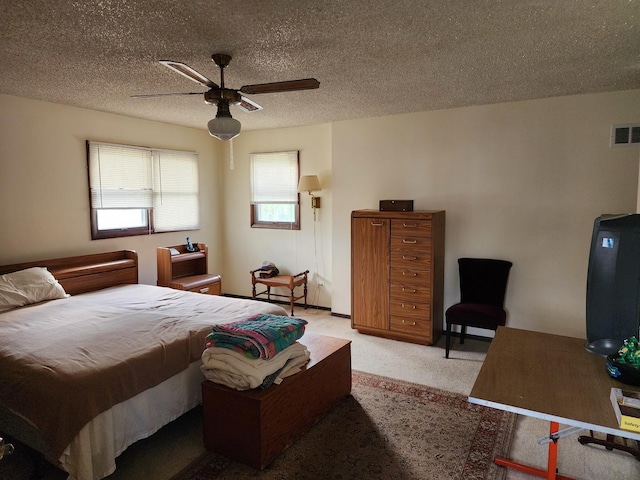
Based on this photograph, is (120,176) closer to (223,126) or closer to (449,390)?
A: (223,126)

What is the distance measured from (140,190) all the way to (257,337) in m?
3.43

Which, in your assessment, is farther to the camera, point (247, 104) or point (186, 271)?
point (186, 271)

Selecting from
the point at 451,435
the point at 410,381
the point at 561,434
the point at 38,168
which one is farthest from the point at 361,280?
the point at 38,168

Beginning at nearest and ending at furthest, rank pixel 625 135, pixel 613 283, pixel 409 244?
1. pixel 613 283
2. pixel 625 135
3. pixel 409 244

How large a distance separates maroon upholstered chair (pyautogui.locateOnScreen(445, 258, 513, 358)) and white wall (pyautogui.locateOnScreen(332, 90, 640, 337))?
0.18 m

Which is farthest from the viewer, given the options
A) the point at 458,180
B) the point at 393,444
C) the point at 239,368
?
the point at 458,180

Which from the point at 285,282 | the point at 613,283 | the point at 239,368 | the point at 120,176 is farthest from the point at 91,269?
the point at 613,283

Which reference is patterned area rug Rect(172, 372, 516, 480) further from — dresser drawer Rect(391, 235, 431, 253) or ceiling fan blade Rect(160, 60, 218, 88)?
ceiling fan blade Rect(160, 60, 218, 88)

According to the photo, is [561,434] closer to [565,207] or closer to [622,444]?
[622,444]

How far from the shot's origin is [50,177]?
4117 mm

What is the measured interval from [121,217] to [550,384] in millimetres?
4705

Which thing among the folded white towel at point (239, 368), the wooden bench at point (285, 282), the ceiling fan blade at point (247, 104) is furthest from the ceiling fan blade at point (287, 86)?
the wooden bench at point (285, 282)

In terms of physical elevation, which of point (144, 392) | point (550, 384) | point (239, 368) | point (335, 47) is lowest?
point (144, 392)

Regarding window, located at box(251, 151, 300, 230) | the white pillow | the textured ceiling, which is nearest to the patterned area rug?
the white pillow
